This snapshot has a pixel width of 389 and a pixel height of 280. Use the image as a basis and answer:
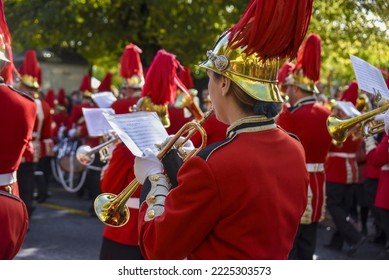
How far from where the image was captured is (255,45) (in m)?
2.63

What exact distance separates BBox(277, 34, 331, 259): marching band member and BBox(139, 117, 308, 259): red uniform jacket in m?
3.23

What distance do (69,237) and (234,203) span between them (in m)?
5.86

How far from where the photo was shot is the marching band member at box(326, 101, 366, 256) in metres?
7.51

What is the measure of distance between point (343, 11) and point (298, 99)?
2594mm

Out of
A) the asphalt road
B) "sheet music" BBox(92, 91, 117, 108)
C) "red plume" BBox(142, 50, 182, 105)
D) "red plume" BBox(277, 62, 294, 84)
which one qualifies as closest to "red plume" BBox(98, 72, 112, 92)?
the asphalt road

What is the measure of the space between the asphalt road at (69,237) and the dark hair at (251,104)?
4650 mm

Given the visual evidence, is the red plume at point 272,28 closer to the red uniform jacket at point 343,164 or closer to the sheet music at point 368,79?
Result: the sheet music at point 368,79

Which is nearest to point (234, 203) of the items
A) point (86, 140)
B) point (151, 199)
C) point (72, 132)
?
point (151, 199)

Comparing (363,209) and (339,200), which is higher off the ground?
(339,200)

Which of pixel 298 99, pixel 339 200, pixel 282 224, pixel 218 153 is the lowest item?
pixel 339 200

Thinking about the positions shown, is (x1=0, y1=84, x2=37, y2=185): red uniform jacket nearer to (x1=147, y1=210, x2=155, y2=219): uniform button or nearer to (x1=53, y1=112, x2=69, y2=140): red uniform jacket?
(x1=147, y1=210, x2=155, y2=219): uniform button
